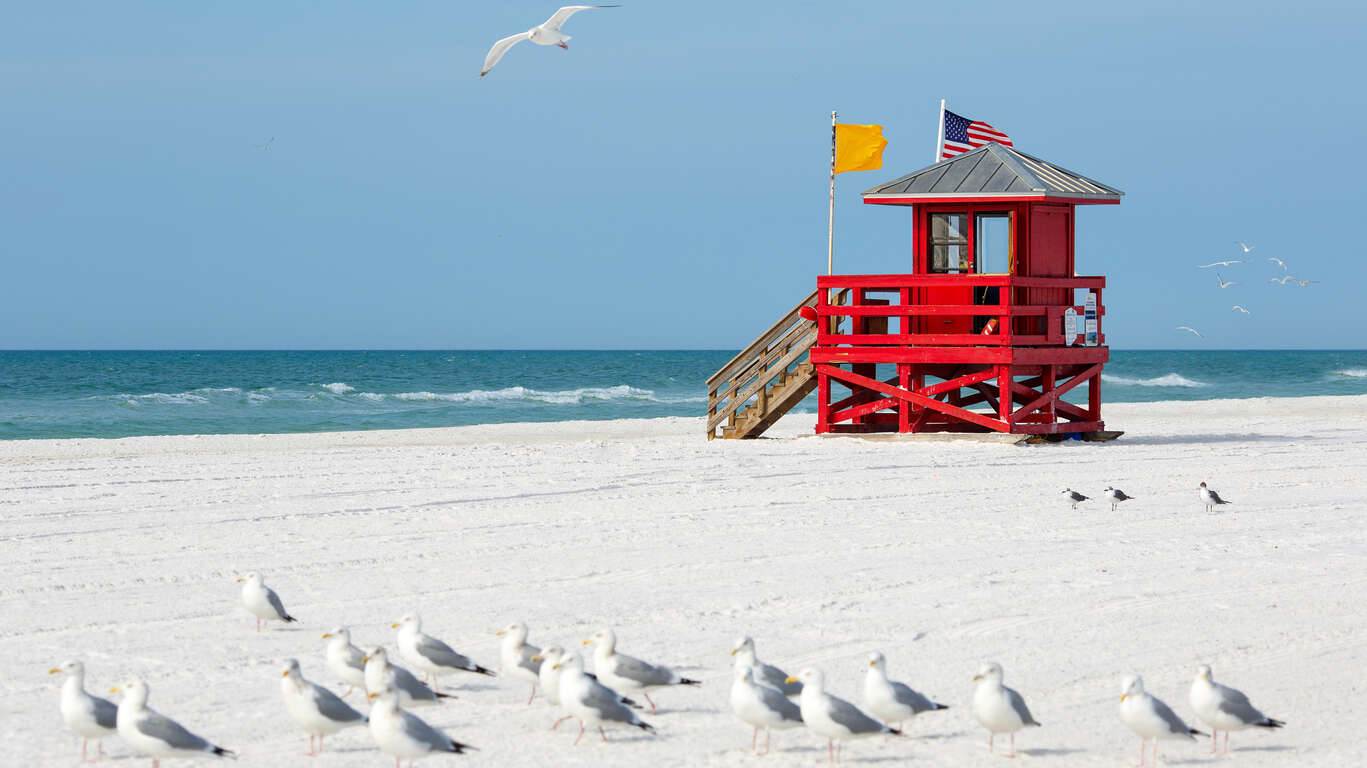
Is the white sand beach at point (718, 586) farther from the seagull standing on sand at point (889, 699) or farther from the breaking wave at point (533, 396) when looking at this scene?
the breaking wave at point (533, 396)

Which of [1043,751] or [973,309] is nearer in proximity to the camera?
[1043,751]

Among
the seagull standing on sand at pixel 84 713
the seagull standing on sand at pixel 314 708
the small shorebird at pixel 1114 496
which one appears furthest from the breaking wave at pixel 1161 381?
the seagull standing on sand at pixel 84 713

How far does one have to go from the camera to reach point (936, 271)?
21.6 meters

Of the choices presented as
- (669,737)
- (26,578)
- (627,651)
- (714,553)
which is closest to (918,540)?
(714,553)

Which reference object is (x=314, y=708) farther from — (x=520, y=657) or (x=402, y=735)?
(x=520, y=657)

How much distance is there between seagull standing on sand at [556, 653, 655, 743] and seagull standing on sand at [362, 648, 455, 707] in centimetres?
68

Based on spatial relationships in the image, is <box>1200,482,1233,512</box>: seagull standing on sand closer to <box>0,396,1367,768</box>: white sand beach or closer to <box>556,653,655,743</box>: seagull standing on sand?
<box>0,396,1367,768</box>: white sand beach

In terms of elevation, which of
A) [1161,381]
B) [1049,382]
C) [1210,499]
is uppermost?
[1049,382]

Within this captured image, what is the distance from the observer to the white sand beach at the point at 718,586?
6.84 m

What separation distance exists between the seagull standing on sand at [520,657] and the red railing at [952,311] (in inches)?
554

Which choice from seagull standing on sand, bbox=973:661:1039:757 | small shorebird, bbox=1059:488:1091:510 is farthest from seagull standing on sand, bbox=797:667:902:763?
small shorebird, bbox=1059:488:1091:510

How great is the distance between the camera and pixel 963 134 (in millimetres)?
24391

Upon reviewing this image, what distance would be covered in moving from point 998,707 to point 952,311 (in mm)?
14682

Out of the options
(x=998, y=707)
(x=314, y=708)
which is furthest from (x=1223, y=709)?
(x=314, y=708)
